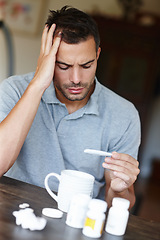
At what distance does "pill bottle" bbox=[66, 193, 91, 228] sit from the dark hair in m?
0.75

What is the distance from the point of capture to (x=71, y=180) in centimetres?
115

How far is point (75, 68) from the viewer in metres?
1.58

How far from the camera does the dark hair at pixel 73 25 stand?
160 centimetres

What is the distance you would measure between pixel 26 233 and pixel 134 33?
4.42m

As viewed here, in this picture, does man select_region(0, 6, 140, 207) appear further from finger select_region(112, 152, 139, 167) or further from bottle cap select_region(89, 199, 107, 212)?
bottle cap select_region(89, 199, 107, 212)

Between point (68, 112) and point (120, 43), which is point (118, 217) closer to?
point (68, 112)

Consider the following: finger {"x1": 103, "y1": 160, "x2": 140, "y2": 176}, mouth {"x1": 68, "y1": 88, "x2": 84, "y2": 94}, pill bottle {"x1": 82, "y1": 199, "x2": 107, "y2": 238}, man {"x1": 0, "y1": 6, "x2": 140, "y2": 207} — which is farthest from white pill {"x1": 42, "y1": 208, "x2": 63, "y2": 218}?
mouth {"x1": 68, "y1": 88, "x2": 84, "y2": 94}

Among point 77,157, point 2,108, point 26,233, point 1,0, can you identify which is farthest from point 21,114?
point 1,0

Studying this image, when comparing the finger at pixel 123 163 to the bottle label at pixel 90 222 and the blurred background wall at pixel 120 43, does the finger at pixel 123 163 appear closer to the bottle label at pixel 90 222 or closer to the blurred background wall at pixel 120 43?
the bottle label at pixel 90 222

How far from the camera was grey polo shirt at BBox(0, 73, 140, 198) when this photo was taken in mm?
1647

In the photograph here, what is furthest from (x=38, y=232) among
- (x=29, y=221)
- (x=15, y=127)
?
(x=15, y=127)

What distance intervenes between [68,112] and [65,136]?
0.39 feet

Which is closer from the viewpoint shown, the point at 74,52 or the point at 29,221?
the point at 29,221

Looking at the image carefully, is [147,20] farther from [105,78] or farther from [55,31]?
[55,31]
